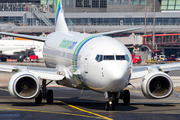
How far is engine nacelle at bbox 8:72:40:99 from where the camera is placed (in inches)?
773

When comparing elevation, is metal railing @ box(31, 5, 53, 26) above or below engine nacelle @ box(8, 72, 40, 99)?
above

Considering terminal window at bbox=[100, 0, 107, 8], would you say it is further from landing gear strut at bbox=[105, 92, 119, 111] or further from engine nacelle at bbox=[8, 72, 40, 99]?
landing gear strut at bbox=[105, 92, 119, 111]

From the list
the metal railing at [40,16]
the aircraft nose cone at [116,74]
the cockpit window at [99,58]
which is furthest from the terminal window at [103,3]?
the aircraft nose cone at [116,74]

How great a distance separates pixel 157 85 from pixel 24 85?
7741 mm

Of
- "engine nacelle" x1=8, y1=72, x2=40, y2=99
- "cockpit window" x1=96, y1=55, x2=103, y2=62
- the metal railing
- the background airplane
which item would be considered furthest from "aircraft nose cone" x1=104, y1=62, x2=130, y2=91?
the metal railing

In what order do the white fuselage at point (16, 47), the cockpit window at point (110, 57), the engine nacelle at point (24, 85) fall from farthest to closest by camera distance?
the white fuselage at point (16, 47) → the engine nacelle at point (24, 85) → the cockpit window at point (110, 57)

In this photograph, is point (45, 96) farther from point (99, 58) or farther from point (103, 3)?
point (103, 3)

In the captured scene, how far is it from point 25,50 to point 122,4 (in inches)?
1999

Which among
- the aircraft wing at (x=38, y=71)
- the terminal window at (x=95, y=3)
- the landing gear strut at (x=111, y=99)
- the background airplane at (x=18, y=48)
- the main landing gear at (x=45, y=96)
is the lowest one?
the background airplane at (x=18, y=48)

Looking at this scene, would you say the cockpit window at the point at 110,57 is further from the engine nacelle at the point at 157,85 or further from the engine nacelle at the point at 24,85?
the engine nacelle at the point at 24,85

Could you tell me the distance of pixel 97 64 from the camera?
18000 millimetres

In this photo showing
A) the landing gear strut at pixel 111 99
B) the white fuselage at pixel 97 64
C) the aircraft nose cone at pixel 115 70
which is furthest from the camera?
the landing gear strut at pixel 111 99

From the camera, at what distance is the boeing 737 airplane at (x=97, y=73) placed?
17672 mm

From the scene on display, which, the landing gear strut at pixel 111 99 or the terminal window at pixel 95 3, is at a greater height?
the terminal window at pixel 95 3
